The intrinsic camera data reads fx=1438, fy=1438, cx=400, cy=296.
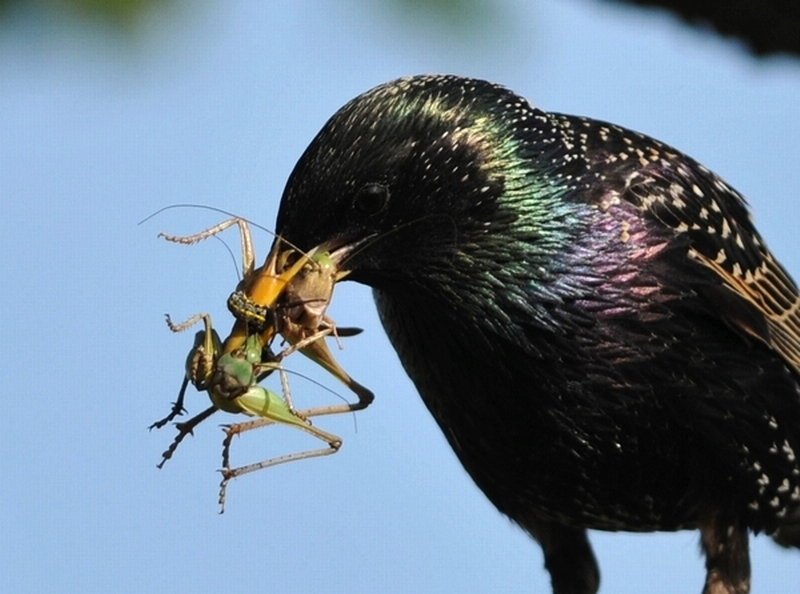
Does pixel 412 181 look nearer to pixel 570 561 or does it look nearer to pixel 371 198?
pixel 371 198

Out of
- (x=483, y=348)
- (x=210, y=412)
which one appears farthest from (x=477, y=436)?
(x=210, y=412)

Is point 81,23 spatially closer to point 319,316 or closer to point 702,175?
point 319,316

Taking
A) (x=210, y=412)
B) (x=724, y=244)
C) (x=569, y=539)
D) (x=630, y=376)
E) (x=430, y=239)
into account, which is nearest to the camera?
(x=210, y=412)

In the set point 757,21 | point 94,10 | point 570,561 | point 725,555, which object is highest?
point 757,21

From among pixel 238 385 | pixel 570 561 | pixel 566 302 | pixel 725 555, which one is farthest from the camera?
pixel 570 561

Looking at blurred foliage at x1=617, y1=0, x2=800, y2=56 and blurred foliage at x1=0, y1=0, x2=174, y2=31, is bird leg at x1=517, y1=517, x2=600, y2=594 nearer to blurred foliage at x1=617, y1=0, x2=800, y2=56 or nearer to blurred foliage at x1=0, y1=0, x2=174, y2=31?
blurred foliage at x1=617, y1=0, x2=800, y2=56

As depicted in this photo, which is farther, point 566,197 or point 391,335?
point 391,335

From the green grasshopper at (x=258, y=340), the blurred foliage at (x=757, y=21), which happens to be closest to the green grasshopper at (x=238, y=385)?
the green grasshopper at (x=258, y=340)

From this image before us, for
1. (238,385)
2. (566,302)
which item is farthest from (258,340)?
(566,302)

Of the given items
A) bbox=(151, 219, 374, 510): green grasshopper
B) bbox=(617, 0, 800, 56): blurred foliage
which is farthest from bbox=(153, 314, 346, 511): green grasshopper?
bbox=(617, 0, 800, 56): blurred foliage
